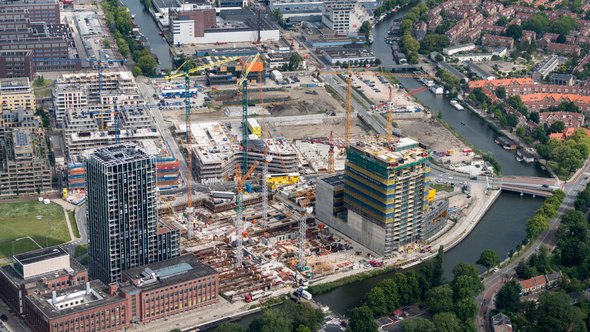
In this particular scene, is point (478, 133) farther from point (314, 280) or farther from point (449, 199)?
point (314, 280)

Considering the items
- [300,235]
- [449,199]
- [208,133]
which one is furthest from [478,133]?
[300,235]

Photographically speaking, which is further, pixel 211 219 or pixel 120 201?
pixel 211 219

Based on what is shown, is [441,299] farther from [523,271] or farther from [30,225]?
[30,225]

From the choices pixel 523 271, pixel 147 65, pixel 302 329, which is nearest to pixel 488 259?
pixel 523 271

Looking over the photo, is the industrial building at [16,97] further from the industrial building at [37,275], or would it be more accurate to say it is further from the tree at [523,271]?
the tree at [523,271]

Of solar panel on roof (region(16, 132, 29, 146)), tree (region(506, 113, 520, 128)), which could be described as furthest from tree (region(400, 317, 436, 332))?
tree (region(506, 113, 520, 128))

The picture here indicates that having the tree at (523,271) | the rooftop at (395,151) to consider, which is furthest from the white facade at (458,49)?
the tree at (523,271)
